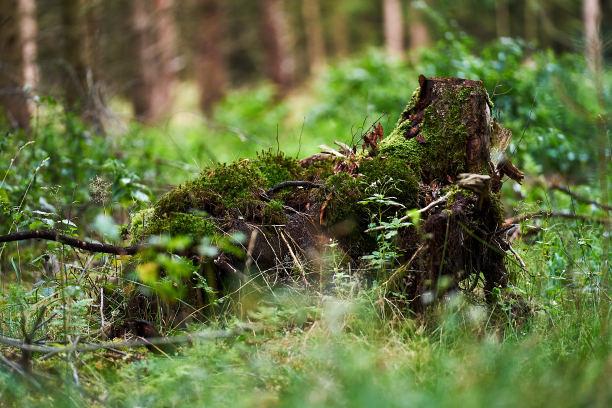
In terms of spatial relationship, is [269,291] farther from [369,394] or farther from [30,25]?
[30,25]

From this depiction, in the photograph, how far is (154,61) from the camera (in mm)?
16328

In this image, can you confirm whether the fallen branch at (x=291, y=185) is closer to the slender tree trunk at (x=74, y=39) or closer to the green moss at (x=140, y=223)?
the green moss at (x=140, y=223)

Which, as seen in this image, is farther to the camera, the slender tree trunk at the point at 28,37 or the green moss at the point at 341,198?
the slender tree trunk at the point at 28,37

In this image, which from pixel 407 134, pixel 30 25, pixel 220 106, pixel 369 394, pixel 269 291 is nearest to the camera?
pixel 369 394

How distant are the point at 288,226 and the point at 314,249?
0.64ft

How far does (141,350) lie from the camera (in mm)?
2557

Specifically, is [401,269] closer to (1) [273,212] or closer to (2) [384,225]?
(2) [384,225]

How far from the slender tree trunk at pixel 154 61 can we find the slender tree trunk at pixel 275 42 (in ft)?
9.68

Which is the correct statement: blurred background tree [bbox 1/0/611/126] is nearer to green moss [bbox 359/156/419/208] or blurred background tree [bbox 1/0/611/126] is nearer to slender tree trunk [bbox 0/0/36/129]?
slender tree trunk [bbox 0/0/36/129]

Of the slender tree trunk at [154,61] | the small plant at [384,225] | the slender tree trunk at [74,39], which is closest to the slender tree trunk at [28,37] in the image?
the slender tree trunk at [74,39]

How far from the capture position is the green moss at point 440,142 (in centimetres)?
306

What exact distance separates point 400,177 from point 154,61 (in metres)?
14.8

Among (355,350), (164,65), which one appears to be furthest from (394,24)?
(355,350)

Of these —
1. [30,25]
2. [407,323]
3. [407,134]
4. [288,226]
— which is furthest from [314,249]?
[30,25]
